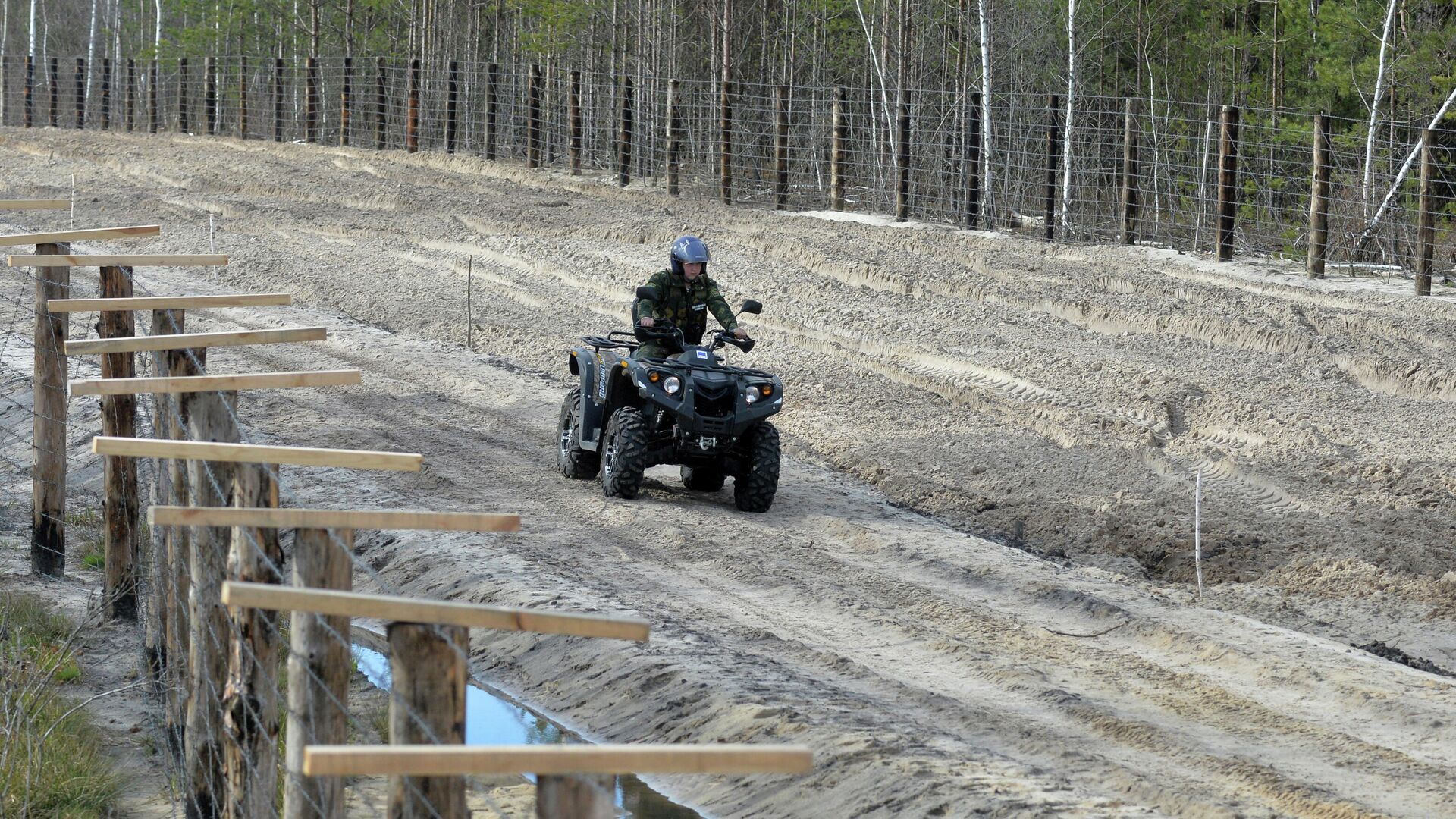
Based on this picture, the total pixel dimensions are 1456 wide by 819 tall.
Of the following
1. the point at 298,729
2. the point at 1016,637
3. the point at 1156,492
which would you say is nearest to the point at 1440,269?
the point at 1156,492

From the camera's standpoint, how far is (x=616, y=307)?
61.5ft

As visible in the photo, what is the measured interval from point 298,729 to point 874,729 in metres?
3.27

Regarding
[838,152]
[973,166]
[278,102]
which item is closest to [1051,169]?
[973,166]

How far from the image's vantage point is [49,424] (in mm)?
9273

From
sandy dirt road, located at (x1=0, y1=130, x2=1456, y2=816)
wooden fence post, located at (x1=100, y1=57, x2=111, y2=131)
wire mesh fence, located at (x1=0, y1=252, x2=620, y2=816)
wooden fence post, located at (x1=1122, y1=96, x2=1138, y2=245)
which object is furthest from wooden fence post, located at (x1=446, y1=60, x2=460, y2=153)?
wire mesh fence, located at (x1=0, y1=252, x2=620, y2=816)

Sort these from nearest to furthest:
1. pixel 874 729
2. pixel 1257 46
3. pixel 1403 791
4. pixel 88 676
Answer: pixel 1403 791, pixel 874 729, pixel 88 676, pixel 1257 46

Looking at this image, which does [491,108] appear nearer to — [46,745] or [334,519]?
[46,745]

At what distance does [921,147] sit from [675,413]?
63.5 ft

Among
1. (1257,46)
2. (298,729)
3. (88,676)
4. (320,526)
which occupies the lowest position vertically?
(88,676)

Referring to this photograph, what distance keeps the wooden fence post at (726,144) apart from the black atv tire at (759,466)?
15671 mm

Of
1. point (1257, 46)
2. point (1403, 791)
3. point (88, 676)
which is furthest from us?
point (1257, 46)

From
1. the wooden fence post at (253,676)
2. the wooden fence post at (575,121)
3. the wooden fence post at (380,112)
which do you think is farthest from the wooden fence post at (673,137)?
the wooden fence post at (253,676)

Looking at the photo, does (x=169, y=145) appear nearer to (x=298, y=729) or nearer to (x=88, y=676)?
(x=88, y=676)

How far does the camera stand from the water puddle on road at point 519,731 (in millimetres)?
7188
